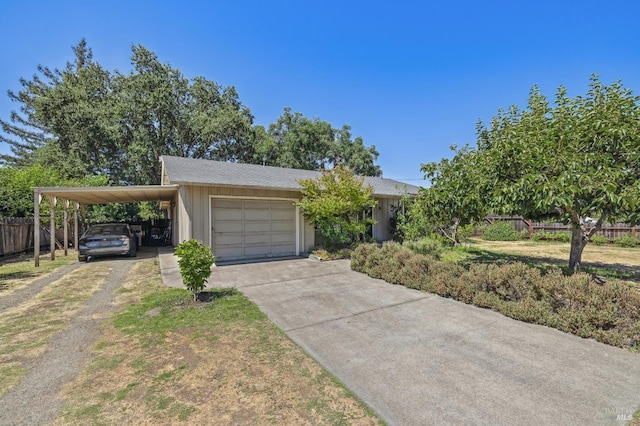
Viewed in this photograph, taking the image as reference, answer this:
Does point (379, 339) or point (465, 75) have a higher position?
point (465, 75)

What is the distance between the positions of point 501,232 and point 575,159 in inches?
575

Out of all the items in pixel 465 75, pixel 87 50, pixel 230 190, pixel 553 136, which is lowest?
pixel 230 190

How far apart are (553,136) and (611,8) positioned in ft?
15.5

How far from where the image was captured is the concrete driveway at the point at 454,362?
234cm

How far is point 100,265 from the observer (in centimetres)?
913

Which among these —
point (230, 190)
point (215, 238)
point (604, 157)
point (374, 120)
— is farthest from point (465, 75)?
point (215, 238)

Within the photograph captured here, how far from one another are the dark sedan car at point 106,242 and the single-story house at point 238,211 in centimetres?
199

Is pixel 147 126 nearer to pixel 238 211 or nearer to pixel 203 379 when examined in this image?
pixel 238 211

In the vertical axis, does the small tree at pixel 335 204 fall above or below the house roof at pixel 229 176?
below

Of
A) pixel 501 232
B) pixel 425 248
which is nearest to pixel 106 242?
pixel 425 248

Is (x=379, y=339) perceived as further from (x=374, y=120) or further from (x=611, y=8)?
(x=374, y=120)

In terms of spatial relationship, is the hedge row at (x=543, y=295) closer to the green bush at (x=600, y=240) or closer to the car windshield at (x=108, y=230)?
the car windshield at (x=108, y=230)

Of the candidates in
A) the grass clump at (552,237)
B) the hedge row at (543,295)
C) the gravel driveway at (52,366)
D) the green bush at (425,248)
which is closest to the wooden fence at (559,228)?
the grass clump at (552,237)

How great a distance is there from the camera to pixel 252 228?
9.81m
